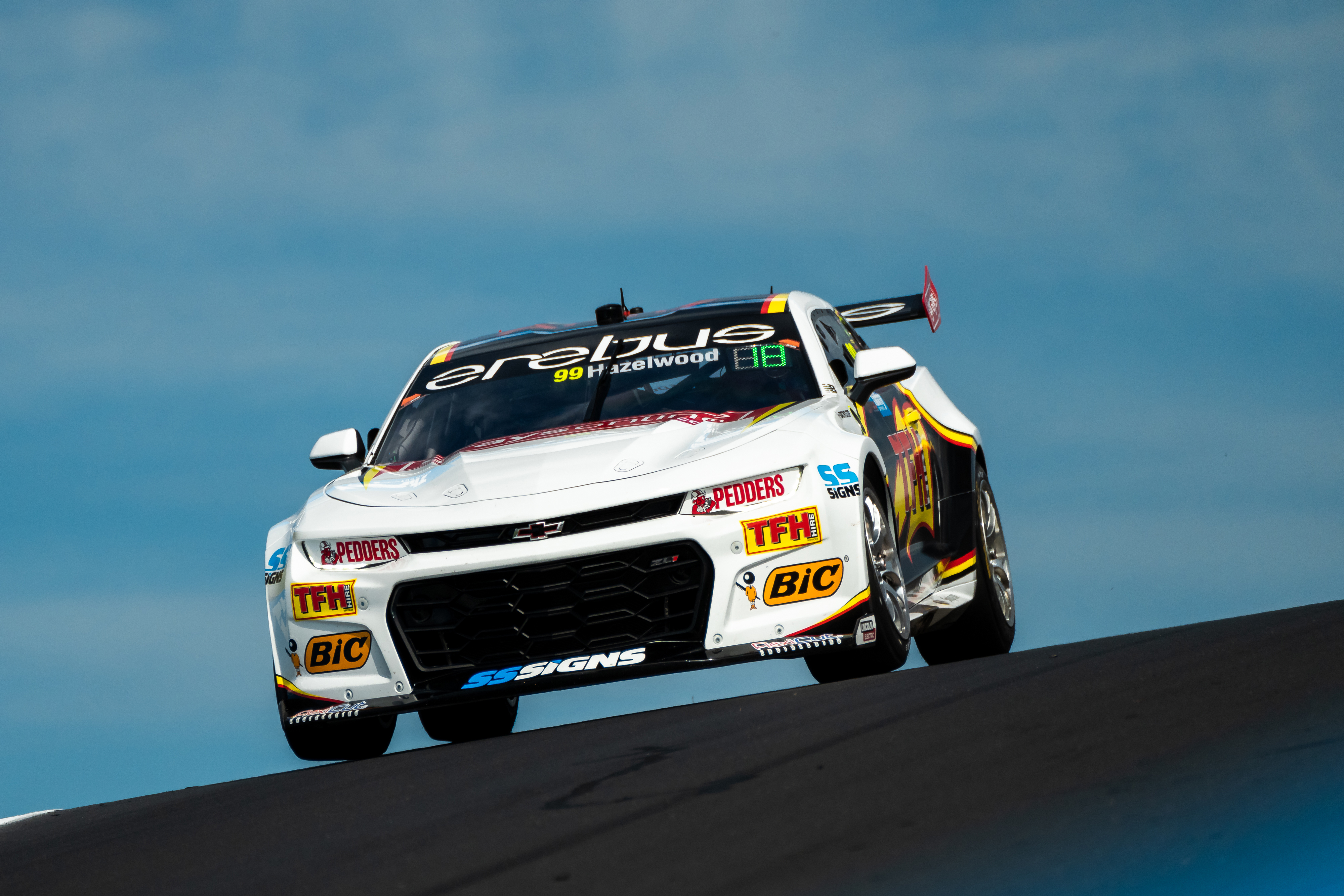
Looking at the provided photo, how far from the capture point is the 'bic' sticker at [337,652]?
6098 millimetres

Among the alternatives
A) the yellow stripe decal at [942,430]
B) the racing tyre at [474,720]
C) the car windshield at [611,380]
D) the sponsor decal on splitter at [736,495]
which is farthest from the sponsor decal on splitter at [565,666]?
the yellow stripe decal at [942,430]

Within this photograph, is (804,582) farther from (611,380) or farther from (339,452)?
(339,452)

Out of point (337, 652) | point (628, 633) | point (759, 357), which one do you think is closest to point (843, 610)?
point (628, 633)

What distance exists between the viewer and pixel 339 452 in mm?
7191

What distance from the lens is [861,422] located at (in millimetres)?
6953

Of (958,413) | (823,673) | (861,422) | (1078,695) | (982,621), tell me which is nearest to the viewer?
(1078,695)

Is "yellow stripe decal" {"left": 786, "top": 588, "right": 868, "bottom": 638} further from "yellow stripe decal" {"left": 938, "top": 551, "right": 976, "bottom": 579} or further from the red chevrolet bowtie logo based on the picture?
"yellow stripe decal" {"left": 938, "top": 551, "right": 976, "bottom": 579}

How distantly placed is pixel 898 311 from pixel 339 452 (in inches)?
143

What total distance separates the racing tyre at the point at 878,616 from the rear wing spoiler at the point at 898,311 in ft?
9.90

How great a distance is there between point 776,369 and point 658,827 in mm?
3763

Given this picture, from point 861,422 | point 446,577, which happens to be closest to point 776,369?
point 861,422

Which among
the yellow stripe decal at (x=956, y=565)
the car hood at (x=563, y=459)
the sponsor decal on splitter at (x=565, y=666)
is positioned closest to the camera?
the sponsor decal on splitter at (x=565, y=666)

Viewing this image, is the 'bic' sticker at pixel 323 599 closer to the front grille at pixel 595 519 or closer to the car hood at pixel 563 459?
the car hood at pixel 563 459

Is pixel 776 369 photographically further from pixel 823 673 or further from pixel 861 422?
pixel 823 673
